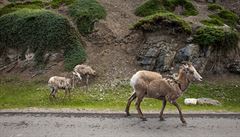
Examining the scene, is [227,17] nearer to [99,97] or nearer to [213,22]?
[213,22]

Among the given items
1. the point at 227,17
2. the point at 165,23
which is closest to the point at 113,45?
the point at 165,23

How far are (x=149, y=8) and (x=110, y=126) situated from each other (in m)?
16.5

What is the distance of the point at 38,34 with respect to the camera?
90.8 ft

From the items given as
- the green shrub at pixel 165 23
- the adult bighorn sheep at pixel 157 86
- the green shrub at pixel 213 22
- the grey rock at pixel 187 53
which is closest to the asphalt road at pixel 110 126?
the adult bighorn sheep at pixel 157 86

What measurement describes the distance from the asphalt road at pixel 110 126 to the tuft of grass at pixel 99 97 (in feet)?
7.10

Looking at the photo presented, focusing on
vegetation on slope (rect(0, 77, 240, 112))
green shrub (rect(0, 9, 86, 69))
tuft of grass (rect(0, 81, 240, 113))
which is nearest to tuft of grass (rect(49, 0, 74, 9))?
green shrub (rect(0, 9, 86, 69))

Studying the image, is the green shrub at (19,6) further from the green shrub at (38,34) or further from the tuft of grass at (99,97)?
the tuft of grass at (99,97)

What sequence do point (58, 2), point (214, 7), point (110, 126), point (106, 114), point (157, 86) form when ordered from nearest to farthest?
point (110, 126), point (157, 86), point (106, 114), point (58, 2), point (214, 7)

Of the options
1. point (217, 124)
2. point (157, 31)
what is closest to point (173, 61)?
point (157, 31)

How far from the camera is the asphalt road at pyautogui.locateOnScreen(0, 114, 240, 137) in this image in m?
15.9

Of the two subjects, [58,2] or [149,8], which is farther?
[58,2]

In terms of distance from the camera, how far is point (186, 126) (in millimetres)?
17312

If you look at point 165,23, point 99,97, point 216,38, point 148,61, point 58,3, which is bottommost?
point 99,97

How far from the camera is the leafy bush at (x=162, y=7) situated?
31.6 meters
